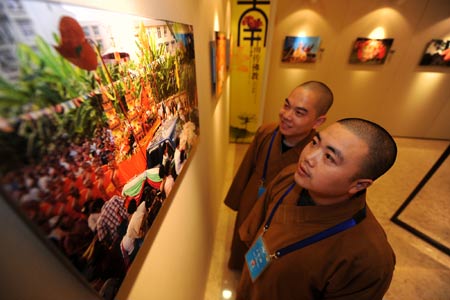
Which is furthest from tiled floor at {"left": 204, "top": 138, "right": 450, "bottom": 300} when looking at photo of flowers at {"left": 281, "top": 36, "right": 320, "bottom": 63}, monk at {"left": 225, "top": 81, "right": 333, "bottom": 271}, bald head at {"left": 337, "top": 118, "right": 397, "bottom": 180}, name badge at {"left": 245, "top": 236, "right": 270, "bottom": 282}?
photo of flowers at {"left": 281, "top": 36, "right": 320, "bottom": 63}

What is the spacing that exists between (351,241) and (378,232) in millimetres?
136

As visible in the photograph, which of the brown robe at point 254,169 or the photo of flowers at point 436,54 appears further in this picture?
the photo of flowers at point 436,54

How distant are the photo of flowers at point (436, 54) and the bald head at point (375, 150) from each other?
5.13m

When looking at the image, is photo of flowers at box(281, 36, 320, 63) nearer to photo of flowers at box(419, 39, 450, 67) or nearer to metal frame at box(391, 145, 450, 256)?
photo of flowers at box(419, 39, 450, 67)

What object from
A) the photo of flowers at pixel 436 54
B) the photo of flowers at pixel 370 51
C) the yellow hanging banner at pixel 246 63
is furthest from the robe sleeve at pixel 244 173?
→ the photo of flowers at pixel 436 54

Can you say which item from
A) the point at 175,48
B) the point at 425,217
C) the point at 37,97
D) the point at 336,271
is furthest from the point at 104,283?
the point at 425,217

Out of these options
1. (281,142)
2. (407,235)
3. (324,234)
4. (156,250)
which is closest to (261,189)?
(281,142)

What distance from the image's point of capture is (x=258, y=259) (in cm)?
102

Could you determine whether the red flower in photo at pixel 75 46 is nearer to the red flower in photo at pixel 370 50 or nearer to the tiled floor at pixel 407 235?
the tiled floor at pixel 407 235

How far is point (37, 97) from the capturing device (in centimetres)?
24

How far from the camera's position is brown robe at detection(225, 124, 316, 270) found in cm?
140

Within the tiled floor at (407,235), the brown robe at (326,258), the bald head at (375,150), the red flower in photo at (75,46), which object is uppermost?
the red flower in photo at (75,46)

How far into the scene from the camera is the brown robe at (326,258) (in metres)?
0.73

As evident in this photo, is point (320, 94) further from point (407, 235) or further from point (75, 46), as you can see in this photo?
point (407, 235)
